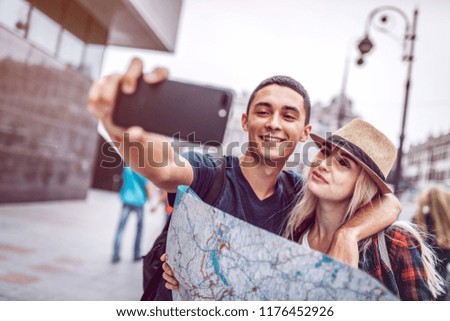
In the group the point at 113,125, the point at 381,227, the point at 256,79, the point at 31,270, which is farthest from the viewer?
the point at 31,270

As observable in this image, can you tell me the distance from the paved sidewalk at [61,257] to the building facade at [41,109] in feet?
1.98

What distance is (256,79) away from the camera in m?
1.82

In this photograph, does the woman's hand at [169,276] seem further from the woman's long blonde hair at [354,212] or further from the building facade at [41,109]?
the building facade at [41,109]

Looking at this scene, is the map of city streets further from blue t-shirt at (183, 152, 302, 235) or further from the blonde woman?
the blonde woman

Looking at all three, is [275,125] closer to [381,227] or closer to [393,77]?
[381,227]

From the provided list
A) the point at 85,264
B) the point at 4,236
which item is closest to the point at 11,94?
the point at 4,236

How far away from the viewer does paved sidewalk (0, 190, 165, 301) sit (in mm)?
3143

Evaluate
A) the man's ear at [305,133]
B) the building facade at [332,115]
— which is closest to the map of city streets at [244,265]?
the man's ear at [305,133]

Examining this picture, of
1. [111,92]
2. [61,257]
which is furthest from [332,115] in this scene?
[61,257]

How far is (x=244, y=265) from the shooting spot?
1179 millimetres

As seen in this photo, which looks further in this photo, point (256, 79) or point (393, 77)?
point (393, 77)

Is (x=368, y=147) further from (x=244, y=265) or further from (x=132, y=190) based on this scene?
(x=132, y=190)

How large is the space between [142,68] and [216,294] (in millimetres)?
711

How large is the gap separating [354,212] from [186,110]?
0.69 metres
